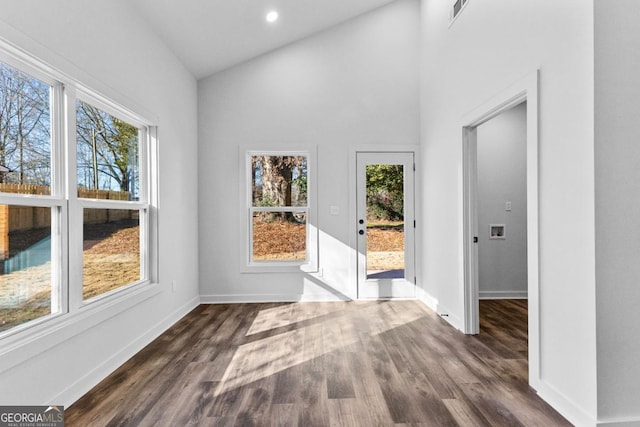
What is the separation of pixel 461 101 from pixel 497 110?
70 cm

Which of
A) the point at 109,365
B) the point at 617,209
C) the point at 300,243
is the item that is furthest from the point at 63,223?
the point at 617,209

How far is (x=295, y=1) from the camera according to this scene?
396 centimetres

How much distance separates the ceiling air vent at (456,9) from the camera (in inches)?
138

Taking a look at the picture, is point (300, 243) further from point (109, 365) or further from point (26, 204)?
point (26, 204)

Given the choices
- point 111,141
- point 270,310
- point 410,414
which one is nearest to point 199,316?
point 270,310

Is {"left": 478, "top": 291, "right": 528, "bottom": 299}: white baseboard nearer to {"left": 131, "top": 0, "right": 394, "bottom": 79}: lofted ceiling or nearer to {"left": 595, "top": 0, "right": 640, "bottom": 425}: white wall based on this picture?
{"left": 595, "top": 0, "right": 640, "bottom": 425}: white wall

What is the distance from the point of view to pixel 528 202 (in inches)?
97.6

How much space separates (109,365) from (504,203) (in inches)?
191

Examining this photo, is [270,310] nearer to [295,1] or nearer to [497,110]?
[497,110]

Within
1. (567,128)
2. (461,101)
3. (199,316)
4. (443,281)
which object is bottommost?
(199,316)

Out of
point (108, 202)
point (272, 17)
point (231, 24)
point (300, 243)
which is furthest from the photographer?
point (300, 243)

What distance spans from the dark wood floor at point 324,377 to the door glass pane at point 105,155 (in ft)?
4.68

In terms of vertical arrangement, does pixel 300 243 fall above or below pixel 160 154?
below

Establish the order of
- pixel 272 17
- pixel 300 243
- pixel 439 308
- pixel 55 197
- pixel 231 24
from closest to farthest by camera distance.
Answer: pixel 55 197, pixel 231 24, pixel 272 17, pixel 439 308, pixel 300 243
